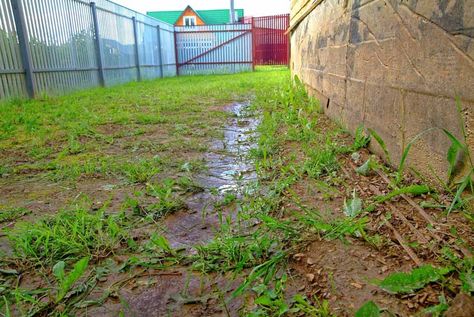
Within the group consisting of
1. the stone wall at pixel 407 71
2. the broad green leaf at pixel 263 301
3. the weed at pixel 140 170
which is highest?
the stone wall at pixel 407 71

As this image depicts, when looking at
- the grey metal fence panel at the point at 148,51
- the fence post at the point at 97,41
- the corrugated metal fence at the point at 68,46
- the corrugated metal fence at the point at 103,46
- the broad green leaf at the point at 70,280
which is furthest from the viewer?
the grey metal fence panel at the point at 148,51

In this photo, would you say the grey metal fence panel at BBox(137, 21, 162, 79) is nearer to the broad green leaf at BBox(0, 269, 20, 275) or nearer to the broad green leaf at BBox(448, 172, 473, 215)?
the broad green leaf at BBox(0, 269, 20, 275)

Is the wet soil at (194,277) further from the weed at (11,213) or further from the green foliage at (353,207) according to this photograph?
the weed at (11,213)

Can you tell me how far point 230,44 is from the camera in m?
14.2

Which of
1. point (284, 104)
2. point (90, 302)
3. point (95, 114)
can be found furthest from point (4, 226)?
point (284, 104)

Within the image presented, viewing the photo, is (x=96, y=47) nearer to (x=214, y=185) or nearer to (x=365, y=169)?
(x=214, y=185)

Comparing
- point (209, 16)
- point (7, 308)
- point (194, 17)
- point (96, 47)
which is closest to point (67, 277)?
point (7, 308)

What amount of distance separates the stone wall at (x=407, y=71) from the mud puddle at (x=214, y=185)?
32.3 inches

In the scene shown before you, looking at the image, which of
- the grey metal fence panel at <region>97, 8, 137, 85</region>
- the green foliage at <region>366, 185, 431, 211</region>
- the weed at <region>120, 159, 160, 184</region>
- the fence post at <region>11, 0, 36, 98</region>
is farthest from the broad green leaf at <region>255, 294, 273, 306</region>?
the grey metal fence panel at <region>97, 8, 137, 85</region>

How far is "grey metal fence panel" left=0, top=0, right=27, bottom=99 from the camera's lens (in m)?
5.38

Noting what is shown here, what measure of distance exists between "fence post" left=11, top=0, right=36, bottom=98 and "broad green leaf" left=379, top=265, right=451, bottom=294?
6.64 m

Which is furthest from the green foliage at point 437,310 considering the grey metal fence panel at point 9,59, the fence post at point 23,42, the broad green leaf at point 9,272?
the fence post at point 23,42

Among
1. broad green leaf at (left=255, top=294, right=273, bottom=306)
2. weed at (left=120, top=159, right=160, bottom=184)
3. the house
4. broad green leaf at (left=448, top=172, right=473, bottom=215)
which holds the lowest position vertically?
broad green leaf at (left=255, top=294, right=273, bottom=306)

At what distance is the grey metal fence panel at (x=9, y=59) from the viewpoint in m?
5.38
